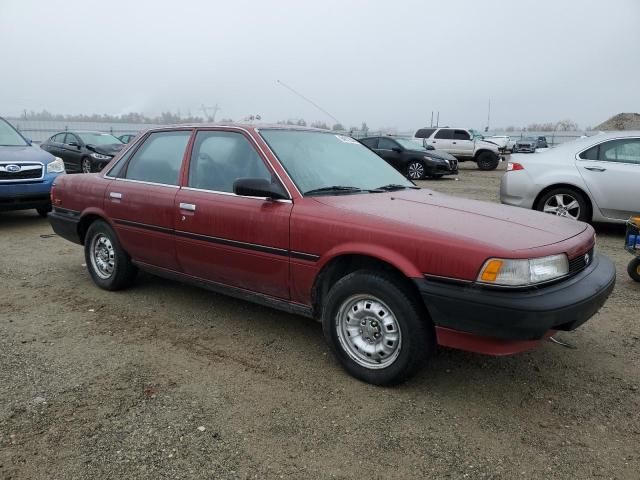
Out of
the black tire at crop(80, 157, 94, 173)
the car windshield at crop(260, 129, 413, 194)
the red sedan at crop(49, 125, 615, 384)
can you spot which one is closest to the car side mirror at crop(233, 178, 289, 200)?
the red sedan at crop(49, 125, 615, 384)

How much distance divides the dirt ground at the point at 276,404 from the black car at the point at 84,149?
38.5 feet

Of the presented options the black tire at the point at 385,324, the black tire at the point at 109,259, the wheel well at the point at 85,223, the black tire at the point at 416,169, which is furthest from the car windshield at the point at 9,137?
the black tire at the point at 416,169

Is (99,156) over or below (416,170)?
over

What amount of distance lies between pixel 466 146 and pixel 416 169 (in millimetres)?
7192

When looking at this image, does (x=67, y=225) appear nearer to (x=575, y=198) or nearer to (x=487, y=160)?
(x=575, y=198)

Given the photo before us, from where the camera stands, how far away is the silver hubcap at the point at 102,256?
484 centimetres

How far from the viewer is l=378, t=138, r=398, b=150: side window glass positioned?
17.5 m

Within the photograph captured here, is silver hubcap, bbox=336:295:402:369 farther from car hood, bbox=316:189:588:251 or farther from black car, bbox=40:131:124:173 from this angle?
black car, bbox=40:131:124:173

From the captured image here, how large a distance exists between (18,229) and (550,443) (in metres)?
7.92

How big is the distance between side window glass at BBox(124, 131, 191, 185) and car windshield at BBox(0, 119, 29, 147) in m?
5.14

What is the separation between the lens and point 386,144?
1767 centimetres

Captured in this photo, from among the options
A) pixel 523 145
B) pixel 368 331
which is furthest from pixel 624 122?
pixel 368 331

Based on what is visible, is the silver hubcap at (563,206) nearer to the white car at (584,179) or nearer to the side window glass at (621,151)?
the white car at (584,179)

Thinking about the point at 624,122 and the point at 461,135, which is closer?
the point at 461,135
